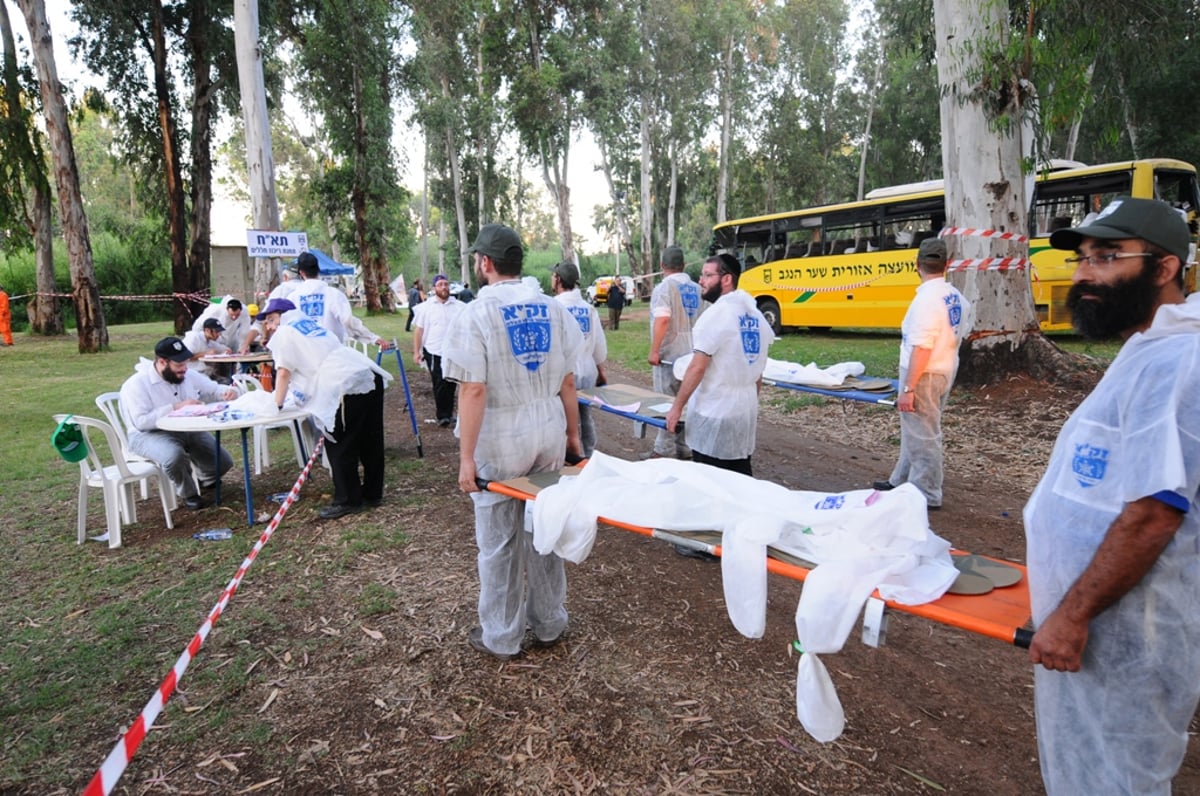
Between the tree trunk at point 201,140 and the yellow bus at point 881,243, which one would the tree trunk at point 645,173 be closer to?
the yellow bus at point 881,243

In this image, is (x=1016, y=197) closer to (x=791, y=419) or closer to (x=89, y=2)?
(x=791, y=419)

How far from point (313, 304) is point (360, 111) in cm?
2168

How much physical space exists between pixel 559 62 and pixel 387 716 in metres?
26.9

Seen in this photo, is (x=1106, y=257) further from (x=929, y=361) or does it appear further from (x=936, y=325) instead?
(x=929, y=361)

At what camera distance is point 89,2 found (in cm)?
1592

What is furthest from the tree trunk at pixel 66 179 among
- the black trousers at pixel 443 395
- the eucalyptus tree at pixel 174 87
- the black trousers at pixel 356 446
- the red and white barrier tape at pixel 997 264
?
the red and white barrier tape at pixel 997 264

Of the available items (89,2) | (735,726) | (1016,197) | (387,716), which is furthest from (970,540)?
(89,2)

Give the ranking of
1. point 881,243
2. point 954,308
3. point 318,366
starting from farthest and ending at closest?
point 881,243 → point 318,366 → point 954,308

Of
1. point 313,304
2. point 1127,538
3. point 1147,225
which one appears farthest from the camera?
point 313,304

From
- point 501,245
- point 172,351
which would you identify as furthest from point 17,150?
point 501,245

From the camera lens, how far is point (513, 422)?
120 inches

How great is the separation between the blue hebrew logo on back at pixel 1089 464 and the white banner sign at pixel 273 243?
28.6ft

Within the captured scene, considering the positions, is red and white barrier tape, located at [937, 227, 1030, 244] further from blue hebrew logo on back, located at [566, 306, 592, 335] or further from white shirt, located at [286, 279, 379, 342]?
white shirt, located at [286, 279, 379, 342]

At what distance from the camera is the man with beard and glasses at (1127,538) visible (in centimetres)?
138
